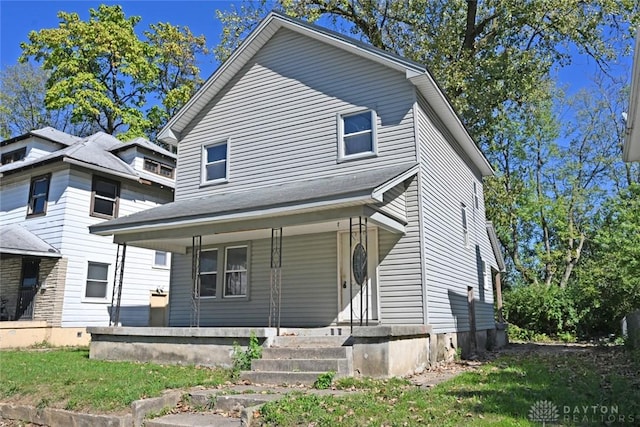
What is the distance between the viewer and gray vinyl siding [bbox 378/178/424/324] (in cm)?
1019

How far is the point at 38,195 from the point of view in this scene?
702 inches

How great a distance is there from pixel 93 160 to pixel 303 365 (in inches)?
528

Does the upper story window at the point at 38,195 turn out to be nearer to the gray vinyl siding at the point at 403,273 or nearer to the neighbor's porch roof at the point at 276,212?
the neighbor's porch roof at the point at 276,212

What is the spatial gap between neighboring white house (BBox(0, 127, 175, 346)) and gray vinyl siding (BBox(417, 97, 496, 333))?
11431mm

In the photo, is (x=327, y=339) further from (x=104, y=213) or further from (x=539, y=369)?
(x=104, y=213)

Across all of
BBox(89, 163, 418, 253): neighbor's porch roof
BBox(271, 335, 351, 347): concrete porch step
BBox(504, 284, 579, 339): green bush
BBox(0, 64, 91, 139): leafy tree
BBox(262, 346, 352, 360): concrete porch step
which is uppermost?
BBox(0, 64, 91, 139): leafy tree

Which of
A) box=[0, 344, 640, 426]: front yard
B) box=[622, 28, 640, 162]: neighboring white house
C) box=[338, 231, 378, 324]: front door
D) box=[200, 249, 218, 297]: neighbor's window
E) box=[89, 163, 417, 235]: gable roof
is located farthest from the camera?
box=[200, 249, 218, 297]: neighbor's window

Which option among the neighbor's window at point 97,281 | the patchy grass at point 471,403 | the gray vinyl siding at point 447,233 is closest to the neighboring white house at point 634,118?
the patchy grass at point 471,403

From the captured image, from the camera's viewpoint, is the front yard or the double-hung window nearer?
the front yard

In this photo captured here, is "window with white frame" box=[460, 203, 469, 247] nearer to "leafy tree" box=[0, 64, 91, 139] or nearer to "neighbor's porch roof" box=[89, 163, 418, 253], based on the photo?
"neighbor's porch roof" box=[89, 163, 418, 253]

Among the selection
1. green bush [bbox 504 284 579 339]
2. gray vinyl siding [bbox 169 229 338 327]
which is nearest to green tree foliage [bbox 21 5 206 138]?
gray vinyl siding [bbox 169 229 338 327]

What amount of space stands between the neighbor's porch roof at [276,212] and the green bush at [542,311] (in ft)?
43.7

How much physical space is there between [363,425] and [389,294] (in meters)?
5.42

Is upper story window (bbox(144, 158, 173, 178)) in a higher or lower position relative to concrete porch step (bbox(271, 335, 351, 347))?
→ higher
